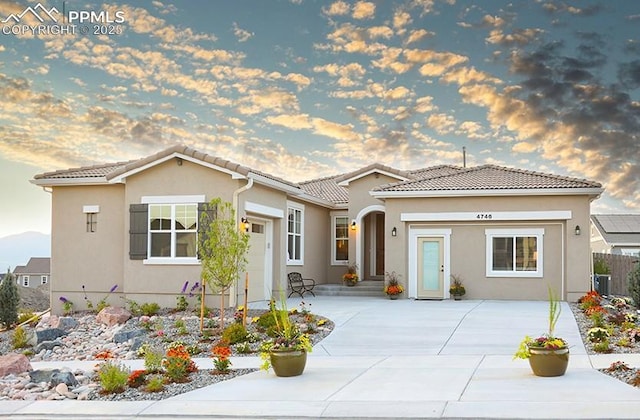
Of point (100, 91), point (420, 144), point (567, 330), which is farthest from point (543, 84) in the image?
point (100, 91)

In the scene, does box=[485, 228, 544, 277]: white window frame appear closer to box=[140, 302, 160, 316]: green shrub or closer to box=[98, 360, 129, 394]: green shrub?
box=[140, 302, 160, 316]: green shrub

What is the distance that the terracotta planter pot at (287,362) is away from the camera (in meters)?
10.3

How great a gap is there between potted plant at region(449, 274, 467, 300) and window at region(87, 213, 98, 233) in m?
11.0

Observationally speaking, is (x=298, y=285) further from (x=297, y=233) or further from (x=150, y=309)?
(x=150, y=309)

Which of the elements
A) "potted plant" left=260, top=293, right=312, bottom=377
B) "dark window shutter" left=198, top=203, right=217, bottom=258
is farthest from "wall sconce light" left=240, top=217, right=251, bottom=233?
"potted plant" left=260, top=293, right=312, bottom=377

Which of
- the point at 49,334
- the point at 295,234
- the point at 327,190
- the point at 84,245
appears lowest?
the point at 49,334

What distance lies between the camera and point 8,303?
741 inches

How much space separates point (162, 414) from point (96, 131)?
568 inches

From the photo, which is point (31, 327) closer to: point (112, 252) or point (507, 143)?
point (112, 252)

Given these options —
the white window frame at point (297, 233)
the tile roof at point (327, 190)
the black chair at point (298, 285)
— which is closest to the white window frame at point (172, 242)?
the white window frame at point (297, 233)

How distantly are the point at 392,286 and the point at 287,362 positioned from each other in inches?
471

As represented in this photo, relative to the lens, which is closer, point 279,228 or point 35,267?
point 279,228

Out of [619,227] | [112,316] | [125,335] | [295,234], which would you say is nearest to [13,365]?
[125,335]

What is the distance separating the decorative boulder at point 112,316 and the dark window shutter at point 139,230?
1.75 metres
